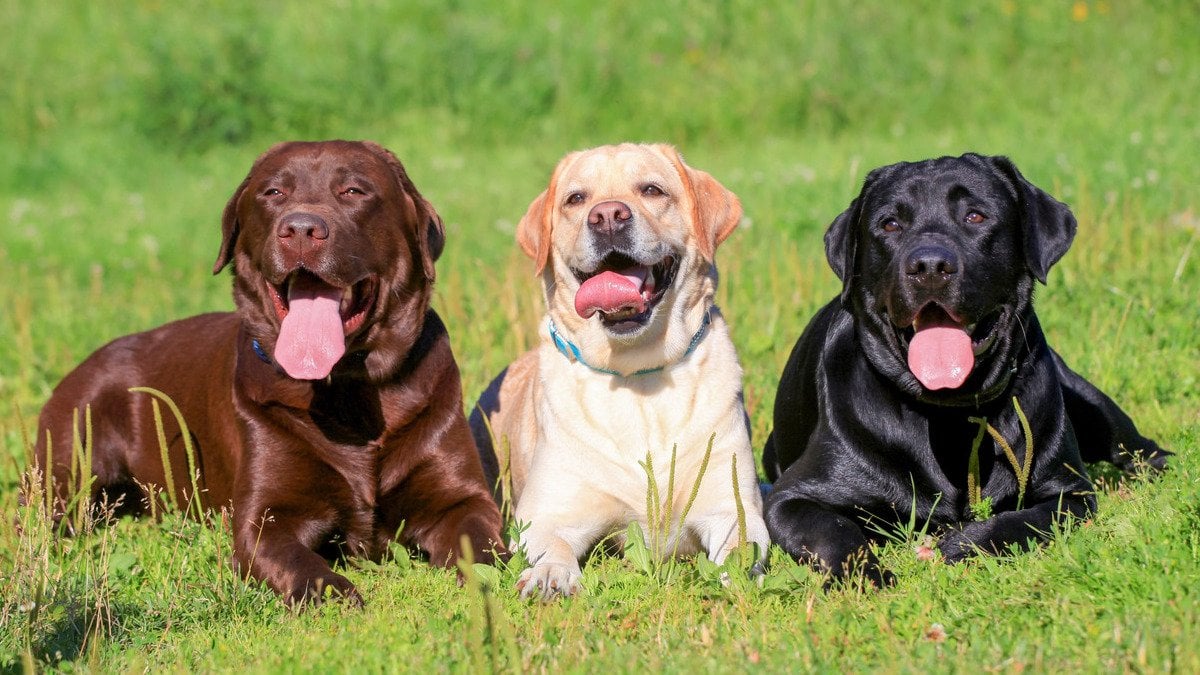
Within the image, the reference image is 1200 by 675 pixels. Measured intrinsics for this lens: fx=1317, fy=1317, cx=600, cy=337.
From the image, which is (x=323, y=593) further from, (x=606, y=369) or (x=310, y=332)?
(x=606, y=369)

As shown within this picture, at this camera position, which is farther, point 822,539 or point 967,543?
point 822,539

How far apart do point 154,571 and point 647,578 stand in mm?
1797

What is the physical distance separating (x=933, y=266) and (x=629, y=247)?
1.04 metres

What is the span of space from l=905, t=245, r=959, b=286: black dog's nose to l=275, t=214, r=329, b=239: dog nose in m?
1.99

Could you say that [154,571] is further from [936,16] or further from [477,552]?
[936,16]

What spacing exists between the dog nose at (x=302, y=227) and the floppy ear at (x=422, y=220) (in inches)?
21.9

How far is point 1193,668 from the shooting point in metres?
3.03

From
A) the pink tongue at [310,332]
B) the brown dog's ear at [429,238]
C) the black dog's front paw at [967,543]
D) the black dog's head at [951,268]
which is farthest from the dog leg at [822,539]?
the pink tongue at [310,332]

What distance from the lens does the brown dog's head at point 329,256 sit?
460 centimetres

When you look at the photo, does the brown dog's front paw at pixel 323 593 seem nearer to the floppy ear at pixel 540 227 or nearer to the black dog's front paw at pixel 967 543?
the floppy ear at pixel 540 227

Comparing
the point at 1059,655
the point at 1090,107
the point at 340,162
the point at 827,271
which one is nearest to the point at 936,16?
the point at 1090,107

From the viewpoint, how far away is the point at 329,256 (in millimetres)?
4562

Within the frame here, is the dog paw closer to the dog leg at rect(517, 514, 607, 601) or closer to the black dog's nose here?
the dog leg at rect(517, 514, 607, 601)

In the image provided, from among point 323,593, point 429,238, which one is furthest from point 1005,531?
point 429,238
